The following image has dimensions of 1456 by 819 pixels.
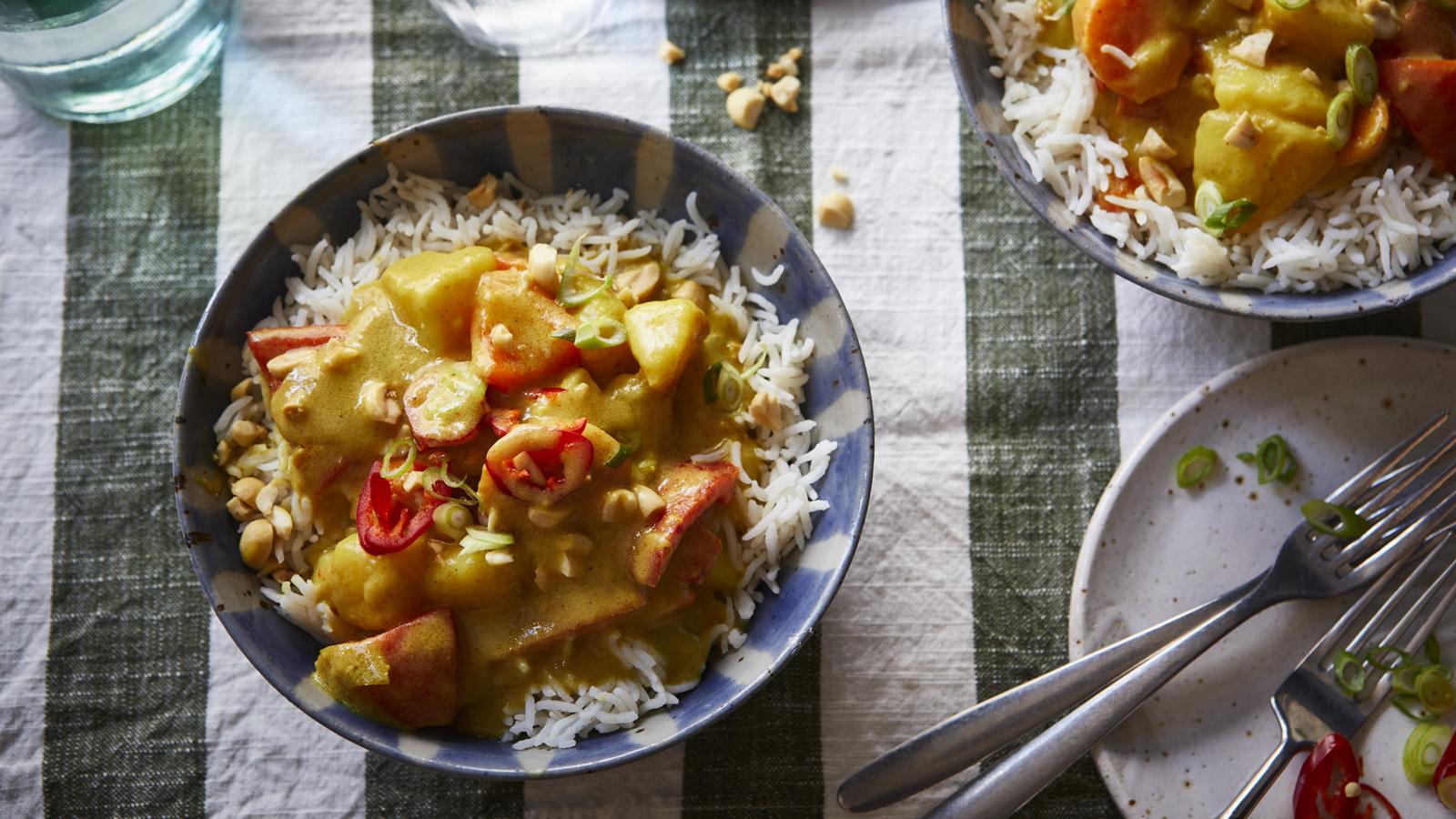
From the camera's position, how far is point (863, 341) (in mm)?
2920

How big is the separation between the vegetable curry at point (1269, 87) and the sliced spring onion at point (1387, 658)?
38.9 inches

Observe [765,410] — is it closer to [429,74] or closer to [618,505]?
[618,505]

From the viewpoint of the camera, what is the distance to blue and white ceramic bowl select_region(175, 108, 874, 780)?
2.41m

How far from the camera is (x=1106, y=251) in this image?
8.66 ft

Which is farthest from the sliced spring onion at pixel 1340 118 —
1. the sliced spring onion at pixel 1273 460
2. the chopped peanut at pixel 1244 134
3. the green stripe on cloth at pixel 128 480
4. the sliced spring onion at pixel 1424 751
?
the green stripe on cloth at pixel 128 480

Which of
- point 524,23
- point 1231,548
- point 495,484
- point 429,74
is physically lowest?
point 1231,548

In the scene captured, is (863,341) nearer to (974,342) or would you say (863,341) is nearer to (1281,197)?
(974,342)

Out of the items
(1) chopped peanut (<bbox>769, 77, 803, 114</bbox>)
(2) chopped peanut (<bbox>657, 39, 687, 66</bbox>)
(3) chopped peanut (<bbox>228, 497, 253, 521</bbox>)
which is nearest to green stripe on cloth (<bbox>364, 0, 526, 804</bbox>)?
(2) chopped peanut (<bbox>657, 39, 687, 66</bbox>)

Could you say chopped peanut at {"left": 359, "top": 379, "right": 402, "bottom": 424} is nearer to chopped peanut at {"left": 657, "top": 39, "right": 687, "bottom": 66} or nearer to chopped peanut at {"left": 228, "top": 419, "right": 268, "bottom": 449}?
chopped peanut at {"left": 228, "top": 419, "right": 268, "bottom": 449}

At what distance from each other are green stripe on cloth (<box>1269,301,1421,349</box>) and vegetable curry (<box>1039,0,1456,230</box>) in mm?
409

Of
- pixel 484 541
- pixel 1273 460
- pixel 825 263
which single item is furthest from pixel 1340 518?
pixel 484 541

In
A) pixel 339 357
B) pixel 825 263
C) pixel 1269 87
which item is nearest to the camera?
pixel 339 357

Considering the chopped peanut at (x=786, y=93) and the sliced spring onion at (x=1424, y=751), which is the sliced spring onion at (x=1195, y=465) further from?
the chopped peanut at (x=786, y=93)

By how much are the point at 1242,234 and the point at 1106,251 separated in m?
0.30
